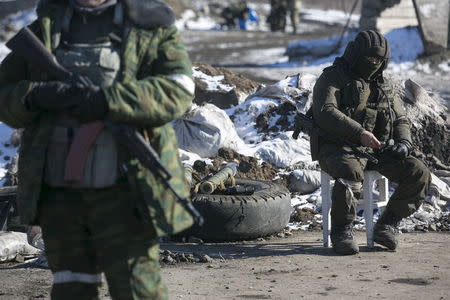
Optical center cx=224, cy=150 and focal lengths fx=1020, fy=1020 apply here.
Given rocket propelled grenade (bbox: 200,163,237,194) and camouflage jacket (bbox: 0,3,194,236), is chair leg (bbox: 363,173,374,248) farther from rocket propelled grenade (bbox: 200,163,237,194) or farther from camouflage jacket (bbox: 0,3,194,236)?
camouflage jacket (bbox: 0,3,194,236)

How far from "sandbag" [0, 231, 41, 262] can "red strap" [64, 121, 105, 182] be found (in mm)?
3397

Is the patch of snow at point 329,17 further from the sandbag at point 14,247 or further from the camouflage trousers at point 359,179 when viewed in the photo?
the sandbag at point 14,247

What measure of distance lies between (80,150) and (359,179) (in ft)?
11.9

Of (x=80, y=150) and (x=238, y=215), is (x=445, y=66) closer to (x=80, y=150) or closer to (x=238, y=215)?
(x=238, y=215)

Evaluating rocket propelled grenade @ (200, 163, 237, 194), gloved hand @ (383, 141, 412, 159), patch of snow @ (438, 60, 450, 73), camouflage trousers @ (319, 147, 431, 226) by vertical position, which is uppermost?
gloved hand @ (383, 141, 412, 159)

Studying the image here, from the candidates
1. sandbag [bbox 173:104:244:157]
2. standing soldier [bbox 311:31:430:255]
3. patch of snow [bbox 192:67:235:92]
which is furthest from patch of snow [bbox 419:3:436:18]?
standing soldier [bbox 311:31:430:255]

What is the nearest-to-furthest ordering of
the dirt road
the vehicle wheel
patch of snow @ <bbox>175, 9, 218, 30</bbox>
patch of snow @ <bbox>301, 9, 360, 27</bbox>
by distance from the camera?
the dirt road, the vehicle wheel, patch of snow @ <bbox>175, 9, 218, 30</bbox>, patch of snow @ <bbox>301, 9, 360, 27</bbox>

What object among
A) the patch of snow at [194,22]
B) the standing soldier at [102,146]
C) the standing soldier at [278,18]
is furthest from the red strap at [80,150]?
the standing soldier at [278,18]

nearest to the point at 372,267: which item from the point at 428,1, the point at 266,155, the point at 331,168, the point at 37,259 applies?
the point at 331,168

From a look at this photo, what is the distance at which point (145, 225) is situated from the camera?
3.85m

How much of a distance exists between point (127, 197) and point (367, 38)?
12.4ft

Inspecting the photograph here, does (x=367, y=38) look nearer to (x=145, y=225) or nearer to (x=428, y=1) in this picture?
(x=145, y=225)

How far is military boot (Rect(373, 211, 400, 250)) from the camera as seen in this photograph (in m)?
7.20

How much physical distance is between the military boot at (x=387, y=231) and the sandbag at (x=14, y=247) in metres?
2.41
